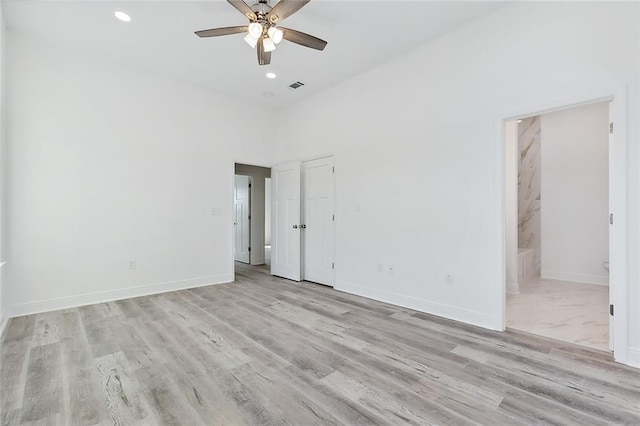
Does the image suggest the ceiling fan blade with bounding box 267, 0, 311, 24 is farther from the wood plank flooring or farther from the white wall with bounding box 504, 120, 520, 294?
the white wall with bounding box 504, 120, 520, 294

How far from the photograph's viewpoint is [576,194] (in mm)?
4969

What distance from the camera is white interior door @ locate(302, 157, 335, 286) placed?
4660 mm

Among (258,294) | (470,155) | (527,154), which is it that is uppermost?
(527,154)

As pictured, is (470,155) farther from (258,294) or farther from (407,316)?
(258,294)

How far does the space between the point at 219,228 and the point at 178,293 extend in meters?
1.19

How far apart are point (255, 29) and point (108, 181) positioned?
9.52ft

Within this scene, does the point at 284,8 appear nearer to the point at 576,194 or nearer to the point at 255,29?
the point at 255,29

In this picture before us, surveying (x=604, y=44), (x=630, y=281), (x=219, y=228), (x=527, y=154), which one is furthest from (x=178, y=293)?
(x=527, y=154)

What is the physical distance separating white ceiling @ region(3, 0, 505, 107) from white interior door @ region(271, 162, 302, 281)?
1675 mm

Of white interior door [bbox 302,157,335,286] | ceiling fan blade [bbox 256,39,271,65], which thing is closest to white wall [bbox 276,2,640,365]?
white interior door [bbox 302,157,335,286]

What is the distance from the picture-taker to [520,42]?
273 centimetres

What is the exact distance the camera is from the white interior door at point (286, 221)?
5113mm

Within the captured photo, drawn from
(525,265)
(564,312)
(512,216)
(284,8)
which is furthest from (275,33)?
(525,265)

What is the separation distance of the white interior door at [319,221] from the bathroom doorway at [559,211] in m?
2.47
